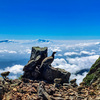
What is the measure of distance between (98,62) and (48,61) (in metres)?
14.0

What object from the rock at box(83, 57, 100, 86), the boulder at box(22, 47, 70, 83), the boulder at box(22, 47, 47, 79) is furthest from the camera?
the boulder at box(22, 47, 47, 79)

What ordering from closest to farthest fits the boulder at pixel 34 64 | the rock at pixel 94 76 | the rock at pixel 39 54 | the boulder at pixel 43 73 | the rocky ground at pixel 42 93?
1. the rocky ground at pixel 42 93
2. the rock at pixel 94 76
3. the boulder at pixel 43 73
4. the boulder at pixel 34 64
5. the rock at pixel 39 54

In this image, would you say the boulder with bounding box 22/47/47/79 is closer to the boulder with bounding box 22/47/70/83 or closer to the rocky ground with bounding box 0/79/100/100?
the boulder with bounding box 22/47/70/83

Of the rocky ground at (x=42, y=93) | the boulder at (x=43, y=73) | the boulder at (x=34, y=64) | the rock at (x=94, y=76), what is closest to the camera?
the rocky ground at (x=42, y=93)

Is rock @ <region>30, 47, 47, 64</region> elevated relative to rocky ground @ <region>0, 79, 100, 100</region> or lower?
elevated

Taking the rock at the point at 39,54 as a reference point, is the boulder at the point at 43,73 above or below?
below

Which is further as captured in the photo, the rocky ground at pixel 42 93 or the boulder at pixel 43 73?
the boulder at pixel 43 73

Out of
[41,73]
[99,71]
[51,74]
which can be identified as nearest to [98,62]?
[99,71]

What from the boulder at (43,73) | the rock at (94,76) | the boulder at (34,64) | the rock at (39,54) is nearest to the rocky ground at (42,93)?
the rock at (94,76)

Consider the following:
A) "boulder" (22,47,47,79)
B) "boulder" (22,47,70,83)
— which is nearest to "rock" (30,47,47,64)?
"boulder" (22,47,47,79)

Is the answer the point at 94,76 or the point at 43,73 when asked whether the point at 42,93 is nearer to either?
the point at 43,73

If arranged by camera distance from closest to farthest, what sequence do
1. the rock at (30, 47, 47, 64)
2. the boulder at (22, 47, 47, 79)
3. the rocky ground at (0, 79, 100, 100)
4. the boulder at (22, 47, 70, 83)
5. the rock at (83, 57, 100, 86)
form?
the rocky ground at (0, 79, 100, 100) < the rock at (83, 57, 100, 86) < the boulder at (22, 47, 70, 83) < the boulder at (22, 47, 47, 79) < the rock at (30, 47, 47, 64)

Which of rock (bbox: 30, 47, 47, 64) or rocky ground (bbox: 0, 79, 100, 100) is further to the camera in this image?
rock (bbox: 30, 47, 47, 64)

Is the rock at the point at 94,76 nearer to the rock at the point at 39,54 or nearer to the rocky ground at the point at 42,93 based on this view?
the rocky ground at the point at 42,93
